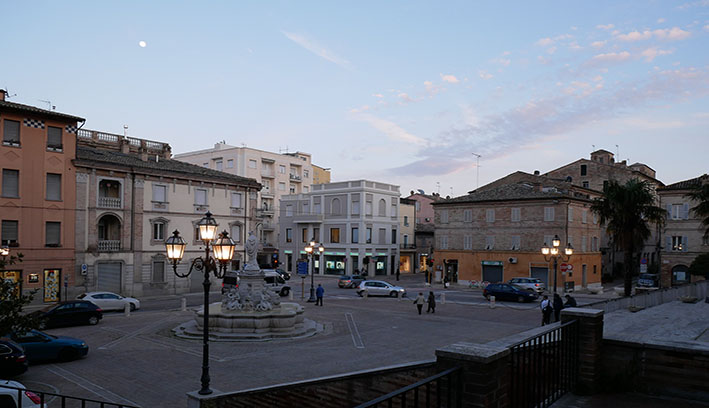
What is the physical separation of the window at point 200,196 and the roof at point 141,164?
1273mm

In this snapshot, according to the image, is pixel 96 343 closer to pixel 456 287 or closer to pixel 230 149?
pixel 456 287

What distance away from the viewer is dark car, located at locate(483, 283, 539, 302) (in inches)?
1390

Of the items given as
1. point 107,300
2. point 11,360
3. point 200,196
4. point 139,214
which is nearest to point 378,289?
point 200,196

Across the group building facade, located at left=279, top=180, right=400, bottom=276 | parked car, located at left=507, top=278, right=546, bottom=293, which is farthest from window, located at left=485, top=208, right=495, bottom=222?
building facade, located at left=279, top=180, right=400, bottom=276

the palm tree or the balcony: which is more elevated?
the palm tree

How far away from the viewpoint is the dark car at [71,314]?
910 inches

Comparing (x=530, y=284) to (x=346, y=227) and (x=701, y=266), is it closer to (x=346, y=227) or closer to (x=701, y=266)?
(x=701, y=266)

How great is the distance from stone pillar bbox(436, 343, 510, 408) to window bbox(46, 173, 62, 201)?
34.9 m

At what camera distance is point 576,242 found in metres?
44.7

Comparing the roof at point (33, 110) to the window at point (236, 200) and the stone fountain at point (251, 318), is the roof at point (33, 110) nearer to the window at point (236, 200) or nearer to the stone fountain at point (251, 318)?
the window at point (236, 200)

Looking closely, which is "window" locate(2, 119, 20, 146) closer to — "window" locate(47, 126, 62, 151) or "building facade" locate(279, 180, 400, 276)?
"window" locate(47, 126, 62, 151)

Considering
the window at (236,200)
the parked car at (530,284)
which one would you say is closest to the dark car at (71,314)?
the window at (236,200)

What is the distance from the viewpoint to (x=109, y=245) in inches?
1423

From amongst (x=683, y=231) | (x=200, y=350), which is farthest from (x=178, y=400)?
(x=683, y=231)
